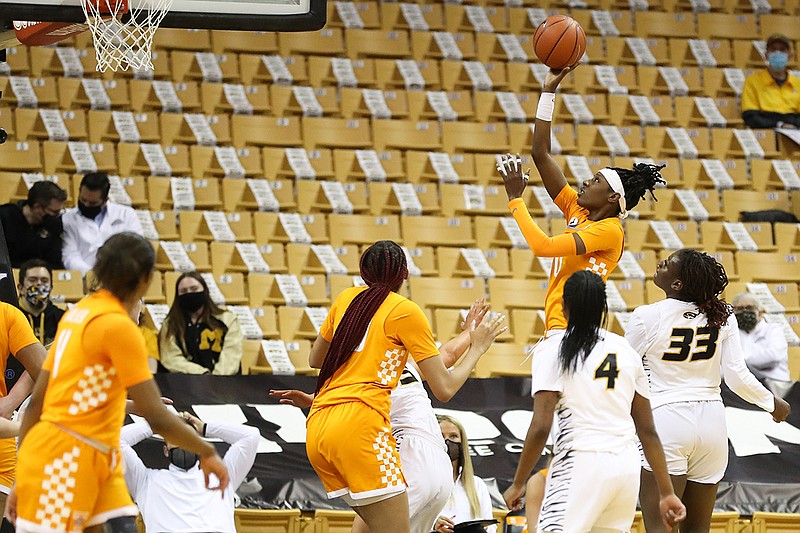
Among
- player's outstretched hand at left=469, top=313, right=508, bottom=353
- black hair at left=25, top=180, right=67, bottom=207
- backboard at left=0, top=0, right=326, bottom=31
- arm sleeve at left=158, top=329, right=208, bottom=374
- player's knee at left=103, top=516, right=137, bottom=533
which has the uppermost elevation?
backboard at left=0, top=0, right=326, bottom=31

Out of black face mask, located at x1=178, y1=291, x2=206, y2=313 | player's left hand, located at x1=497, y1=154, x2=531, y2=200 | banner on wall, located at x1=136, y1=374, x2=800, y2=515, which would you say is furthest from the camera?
black face mask, located at x1=178, y1=291, x2=206, y2=313

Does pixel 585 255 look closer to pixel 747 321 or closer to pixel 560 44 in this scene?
pixel 560 44

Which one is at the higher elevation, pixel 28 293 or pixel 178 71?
pixel 178 71

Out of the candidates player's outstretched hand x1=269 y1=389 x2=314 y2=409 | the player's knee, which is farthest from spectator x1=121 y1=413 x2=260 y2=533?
player's outstretched hand x1=269 y1=389 x2=314 y2=409

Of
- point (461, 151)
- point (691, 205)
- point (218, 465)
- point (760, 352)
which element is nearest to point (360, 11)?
point (461, 151)

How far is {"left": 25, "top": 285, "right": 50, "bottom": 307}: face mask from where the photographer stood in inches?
323

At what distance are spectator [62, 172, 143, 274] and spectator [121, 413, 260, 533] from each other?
2800 millimetres

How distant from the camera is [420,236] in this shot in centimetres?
1130

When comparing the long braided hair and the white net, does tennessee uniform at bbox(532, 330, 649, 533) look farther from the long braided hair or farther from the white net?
the white net

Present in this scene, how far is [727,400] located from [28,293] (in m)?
4.84

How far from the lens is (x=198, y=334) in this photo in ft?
29.2

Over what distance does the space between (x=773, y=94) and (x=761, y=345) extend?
4.64 metres

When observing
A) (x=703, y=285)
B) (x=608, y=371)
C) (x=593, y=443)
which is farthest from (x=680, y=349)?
(x=593, y=443)

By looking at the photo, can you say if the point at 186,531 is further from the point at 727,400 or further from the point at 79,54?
the point at 79,54
